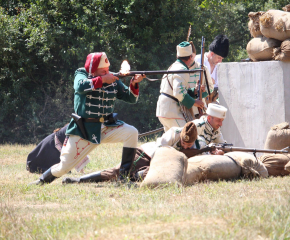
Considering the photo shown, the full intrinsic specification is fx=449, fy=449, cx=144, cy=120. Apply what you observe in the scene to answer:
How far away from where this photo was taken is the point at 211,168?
18.9 ft

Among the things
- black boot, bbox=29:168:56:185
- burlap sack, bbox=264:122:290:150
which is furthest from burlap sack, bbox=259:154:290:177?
black boot, bbox=29:168:56:185

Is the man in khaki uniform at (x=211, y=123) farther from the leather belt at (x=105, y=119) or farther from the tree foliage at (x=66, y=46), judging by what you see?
the tree foliage at (x=66, y=46)

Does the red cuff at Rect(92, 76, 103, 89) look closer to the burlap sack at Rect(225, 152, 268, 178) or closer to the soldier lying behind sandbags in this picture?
the soldier lying behind sandbags

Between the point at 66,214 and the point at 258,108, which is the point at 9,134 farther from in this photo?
the point at 66,214

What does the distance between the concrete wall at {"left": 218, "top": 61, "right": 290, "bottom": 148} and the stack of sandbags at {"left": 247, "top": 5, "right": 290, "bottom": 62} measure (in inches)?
8.4

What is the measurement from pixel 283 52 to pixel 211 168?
9.27ft

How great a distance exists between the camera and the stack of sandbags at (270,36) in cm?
745

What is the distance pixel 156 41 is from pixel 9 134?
6.00 metres

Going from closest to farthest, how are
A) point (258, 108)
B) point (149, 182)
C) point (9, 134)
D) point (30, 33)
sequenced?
point (149, 182), point (258, 108), point (30, 33), point (9, 134)

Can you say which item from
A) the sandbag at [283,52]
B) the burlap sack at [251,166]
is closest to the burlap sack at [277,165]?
the burlap sack at [251,166]

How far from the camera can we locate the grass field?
11.4 ft

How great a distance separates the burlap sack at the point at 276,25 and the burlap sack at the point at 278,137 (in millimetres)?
1554

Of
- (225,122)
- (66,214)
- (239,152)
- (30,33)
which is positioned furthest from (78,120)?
(30,33)

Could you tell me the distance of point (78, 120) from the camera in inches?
225
